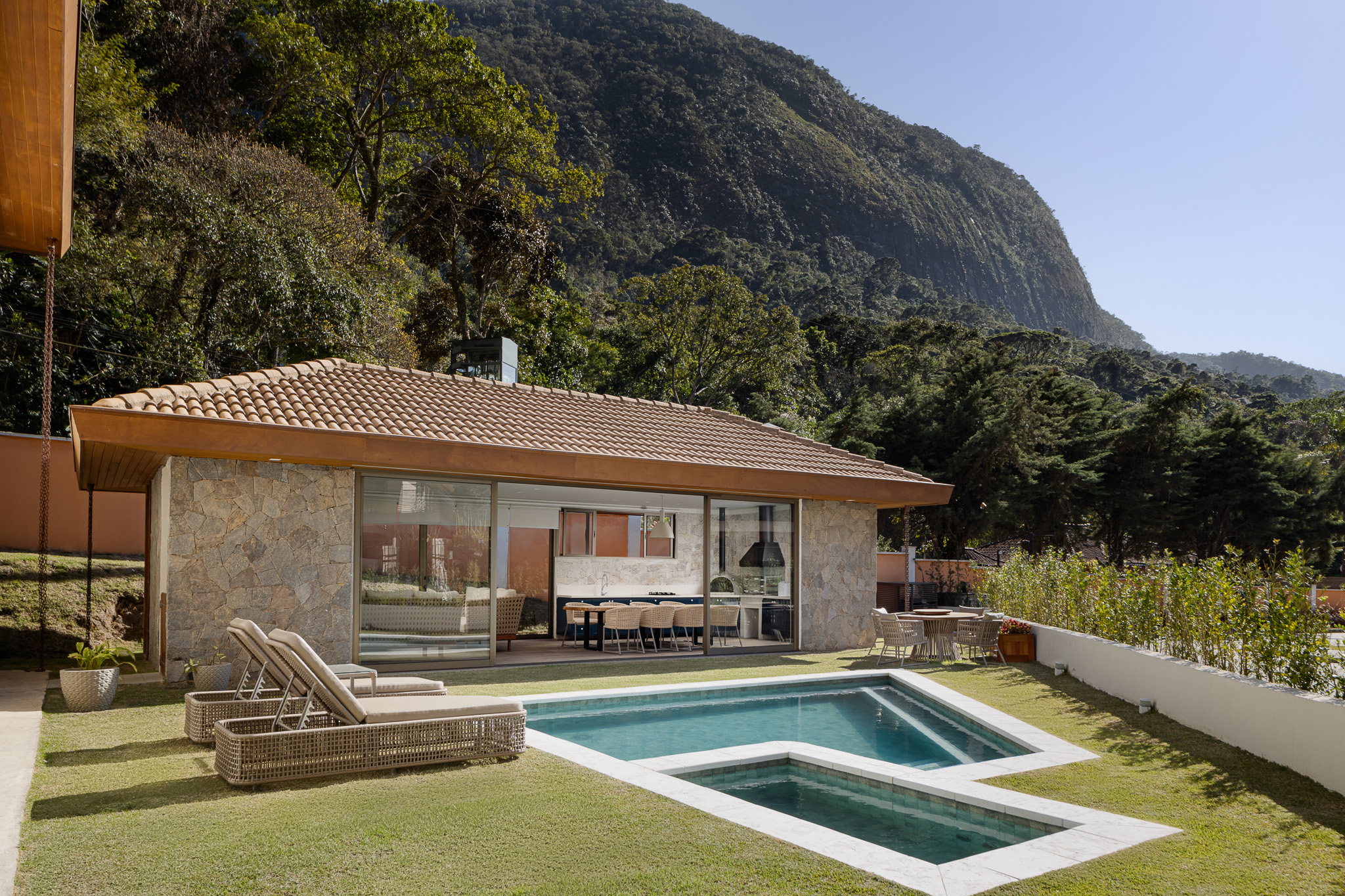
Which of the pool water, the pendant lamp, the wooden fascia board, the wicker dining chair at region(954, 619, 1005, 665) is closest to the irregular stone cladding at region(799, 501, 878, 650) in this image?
the wooden fascia board

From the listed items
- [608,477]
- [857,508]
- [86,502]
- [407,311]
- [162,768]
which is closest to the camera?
[162,768]

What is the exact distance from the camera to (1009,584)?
1468 cm

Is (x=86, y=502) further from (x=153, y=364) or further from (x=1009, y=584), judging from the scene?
(x=1009, y=584)

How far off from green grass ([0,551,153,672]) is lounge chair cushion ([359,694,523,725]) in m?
6.45

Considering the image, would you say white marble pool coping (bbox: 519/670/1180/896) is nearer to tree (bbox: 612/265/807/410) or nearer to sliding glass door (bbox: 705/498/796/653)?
sliding glass door (bbox: 705/498/796/653)

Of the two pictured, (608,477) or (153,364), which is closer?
(608,477)

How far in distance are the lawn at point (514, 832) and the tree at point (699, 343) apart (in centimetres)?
3077

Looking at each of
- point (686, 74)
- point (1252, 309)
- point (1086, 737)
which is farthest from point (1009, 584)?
point (686, 74)

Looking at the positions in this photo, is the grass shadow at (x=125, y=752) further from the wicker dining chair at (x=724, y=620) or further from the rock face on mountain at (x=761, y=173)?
the rock face on mountain at (x=761, y=173)

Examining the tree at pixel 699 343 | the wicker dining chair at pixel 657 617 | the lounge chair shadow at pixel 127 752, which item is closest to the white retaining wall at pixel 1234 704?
the wicker dining chair at pixel 657 617

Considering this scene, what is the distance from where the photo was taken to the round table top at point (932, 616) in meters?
12.8

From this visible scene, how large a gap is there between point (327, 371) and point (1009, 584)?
11002 mm

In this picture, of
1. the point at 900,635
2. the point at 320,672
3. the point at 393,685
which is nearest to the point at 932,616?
the point at 900,635

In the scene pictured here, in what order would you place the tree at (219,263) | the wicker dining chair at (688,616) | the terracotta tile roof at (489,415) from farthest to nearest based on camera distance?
1. the tree at (219,263)
2. the wicker dining chair at (688,616)
3. the terracotta tile roof at (489,415)
